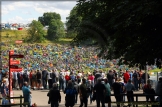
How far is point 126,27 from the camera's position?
17000mm

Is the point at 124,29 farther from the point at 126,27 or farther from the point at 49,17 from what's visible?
the point at 49,17

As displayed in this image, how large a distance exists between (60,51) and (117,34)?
7982 centimetres

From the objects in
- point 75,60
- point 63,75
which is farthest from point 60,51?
point 63,75

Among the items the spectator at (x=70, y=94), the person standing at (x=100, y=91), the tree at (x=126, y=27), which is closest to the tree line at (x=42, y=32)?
the person standing at (x=100, y=91)

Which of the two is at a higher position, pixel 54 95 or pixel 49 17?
pixel 49 17

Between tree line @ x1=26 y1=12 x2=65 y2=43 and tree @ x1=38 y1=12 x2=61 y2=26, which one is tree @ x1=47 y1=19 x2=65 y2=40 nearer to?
tree line @ x1=26 y1=12 x2=65 y2=43

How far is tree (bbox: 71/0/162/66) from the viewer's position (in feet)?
53.1

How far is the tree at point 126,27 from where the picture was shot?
16172mm

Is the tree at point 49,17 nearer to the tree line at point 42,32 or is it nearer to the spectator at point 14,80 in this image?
the tree line at point 42,32

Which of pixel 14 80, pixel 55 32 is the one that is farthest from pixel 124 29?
pixel 55 32

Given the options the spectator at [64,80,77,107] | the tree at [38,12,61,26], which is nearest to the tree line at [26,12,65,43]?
the tree at [38,12,61,26]

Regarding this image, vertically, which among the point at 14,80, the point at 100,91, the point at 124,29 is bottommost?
the point at 100,91

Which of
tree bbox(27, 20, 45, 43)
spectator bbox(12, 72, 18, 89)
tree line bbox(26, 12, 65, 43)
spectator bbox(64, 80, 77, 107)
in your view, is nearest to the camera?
spectator bbox(64, 80, 77, 107)

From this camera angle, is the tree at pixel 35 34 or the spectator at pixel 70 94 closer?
the spectator at pixel 70 94
